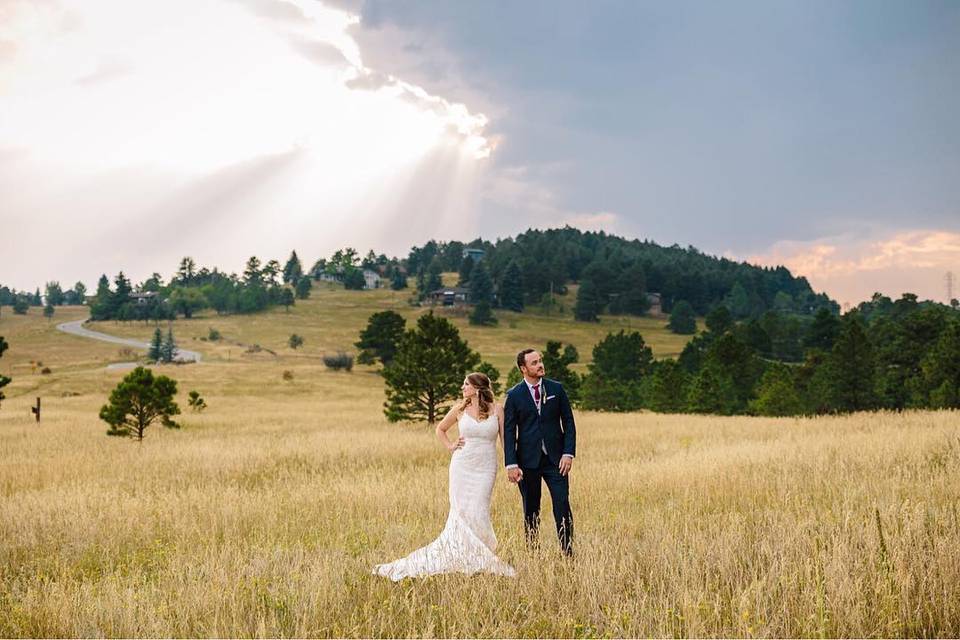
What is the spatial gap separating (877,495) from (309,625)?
813cm

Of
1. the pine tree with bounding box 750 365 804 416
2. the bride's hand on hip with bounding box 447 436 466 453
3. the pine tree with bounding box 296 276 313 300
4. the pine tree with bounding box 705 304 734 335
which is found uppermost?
the pine tree with bounding box 296 276 313 300

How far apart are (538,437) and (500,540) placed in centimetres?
157

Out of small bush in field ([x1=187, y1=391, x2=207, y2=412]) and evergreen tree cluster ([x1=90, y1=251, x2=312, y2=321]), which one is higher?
evergreen tree cluster ([x1=90, y1=251, x2=312, y2=321])

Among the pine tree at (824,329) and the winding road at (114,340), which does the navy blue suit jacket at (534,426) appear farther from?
the winding road at (114,340)

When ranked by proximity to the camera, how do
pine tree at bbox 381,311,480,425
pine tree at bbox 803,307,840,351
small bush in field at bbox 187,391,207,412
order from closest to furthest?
1. pine tree at bbox 381,311,480,425
2. small bush in field at bbox 187,391,207,412
3. pine tree at bbox 803,307,840,351

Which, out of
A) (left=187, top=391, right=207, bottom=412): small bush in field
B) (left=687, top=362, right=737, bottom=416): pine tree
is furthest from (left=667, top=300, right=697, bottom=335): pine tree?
(left=187, top=391, right=207, bottom=412): small bush in field

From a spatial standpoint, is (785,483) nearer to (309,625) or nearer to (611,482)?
(611,482)

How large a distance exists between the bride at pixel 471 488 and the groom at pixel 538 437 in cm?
19

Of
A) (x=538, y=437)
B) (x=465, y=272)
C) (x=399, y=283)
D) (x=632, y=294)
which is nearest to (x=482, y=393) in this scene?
(x=538, y=437)

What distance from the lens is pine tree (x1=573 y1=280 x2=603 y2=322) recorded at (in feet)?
465

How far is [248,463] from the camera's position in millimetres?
17062

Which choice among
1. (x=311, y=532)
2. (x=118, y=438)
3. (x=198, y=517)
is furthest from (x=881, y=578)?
Answer: (x=118, y=438)

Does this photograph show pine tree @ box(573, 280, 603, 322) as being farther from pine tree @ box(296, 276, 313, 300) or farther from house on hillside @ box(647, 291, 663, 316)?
pine tree @ box(296, 276, 313, 300)

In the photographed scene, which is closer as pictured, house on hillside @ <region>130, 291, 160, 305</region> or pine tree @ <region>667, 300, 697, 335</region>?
pine tree @ <region>667, 300, 697, 335</region>
